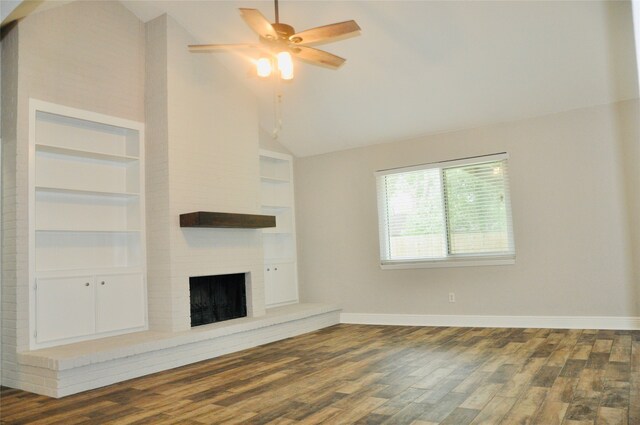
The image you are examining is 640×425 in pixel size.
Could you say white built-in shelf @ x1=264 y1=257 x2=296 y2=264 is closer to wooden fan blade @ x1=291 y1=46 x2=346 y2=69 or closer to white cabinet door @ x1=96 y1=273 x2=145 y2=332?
white cabinet door @ x1=96 y1=273 x2=145 y2=332

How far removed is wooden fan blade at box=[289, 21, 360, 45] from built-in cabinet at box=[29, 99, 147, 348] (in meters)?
2.35

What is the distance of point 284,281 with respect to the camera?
22.8ft

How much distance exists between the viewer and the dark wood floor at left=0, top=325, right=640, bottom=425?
2922mm

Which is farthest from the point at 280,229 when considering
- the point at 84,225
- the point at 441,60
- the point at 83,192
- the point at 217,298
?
the point at 441,60

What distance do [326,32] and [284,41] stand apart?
32 centimetres

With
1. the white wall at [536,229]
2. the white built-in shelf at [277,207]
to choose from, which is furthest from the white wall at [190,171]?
the white wall at [536,229]

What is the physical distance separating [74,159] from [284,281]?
128 inches

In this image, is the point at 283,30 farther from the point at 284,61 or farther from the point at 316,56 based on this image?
the point at 316,56

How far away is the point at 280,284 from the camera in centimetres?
686

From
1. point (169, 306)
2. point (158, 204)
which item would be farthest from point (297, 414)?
point (158, 204)

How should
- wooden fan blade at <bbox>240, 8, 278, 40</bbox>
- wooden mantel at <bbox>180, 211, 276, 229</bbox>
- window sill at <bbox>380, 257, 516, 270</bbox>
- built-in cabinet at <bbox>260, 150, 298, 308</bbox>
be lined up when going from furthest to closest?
built-in cabinet at <bbox>260, 150, 298, 308</bbox> < window sill at <bbox>380, 257, 516, 270</bbox> < wooden mantel at <bbox>180, 211, 276, 229</bbox> < wooden fan blade at <bbox>240, 8, 278, 40</bbox>

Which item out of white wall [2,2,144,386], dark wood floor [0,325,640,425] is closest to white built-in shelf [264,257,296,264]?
dark wood floor [0,325,640,425]

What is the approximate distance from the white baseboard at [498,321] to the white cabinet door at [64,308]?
11.3 ft

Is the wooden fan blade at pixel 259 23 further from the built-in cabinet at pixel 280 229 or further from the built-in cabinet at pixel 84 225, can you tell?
the built-in cabinet at pixel 280 229
